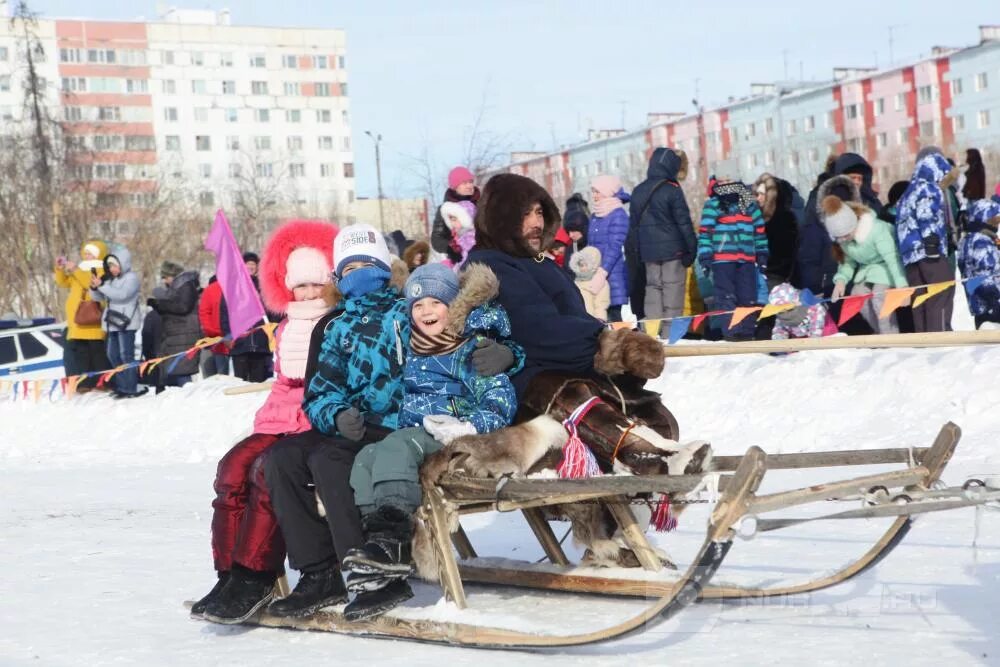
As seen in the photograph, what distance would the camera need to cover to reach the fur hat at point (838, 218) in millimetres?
10711

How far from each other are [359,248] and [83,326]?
11.2 metres

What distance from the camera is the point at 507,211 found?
595 cm

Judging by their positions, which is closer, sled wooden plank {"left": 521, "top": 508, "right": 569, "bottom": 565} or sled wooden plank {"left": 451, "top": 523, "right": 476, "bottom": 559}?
sled wooden plank {"left": 521, "top": 508, "right": 569, "bottom": 565}

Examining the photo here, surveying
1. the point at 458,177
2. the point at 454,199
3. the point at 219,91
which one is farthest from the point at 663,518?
the point at 219,91

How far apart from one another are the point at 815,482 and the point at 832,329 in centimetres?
281

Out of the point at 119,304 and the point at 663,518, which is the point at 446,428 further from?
the point at 119,304

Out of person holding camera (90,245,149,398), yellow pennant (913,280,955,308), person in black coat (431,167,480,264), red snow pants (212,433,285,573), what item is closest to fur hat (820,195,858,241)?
yellow pennant (913,280,955,308)

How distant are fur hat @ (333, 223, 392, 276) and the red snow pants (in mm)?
769

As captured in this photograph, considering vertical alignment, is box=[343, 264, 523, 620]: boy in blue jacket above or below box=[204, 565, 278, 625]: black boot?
above

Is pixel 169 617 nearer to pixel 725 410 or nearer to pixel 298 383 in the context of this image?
pixel 298 383

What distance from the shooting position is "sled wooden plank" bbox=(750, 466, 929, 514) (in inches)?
164

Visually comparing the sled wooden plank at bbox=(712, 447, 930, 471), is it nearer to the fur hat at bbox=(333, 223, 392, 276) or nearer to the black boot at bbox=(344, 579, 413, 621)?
the black boot at bbox=(344, 579, 413, 621)

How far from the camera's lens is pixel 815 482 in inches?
330

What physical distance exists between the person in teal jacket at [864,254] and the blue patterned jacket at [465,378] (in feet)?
19.4
